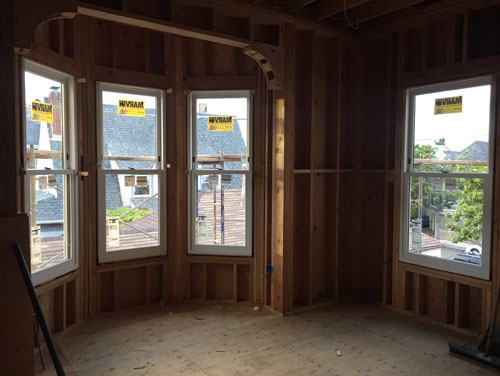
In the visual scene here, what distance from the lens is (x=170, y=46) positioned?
4.56 metres

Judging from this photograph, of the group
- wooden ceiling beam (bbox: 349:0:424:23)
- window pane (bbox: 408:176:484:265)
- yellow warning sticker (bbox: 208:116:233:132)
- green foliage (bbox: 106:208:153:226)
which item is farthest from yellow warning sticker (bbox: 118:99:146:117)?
window pane (bbox: 408:176:484:265)

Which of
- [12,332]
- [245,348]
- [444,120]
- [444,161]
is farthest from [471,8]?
[12,332]

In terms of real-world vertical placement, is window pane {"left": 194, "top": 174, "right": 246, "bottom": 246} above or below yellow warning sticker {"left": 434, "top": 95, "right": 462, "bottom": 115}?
below

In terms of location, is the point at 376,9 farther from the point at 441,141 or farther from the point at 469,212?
the point at 469,212

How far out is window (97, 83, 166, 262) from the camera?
4.28m

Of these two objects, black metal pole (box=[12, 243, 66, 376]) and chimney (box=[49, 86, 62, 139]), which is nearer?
black metal pole (box=[12, 243, 66, 376])

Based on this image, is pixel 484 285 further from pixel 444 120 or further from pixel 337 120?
pixel 337 120

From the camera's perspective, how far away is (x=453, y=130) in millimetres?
4043

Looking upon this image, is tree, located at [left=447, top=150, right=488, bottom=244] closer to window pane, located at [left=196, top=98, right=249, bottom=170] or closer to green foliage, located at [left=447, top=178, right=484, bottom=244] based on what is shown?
green foliage, located at [left=447, top=178, right=484, bottom=244]

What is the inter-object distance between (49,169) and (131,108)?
4.00 ft

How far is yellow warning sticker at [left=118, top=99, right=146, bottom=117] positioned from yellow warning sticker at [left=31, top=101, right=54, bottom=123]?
0.82 metres

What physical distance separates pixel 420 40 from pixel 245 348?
3897 millimetres

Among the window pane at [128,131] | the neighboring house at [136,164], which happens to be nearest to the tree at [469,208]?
the neighboring house at [136,164]

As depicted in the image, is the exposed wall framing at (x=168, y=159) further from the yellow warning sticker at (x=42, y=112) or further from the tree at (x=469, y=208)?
the tree at (x=469, y=208)
